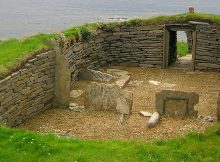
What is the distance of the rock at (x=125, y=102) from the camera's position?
1428 cm

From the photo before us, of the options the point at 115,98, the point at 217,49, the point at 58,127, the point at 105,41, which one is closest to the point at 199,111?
the point at 115,98

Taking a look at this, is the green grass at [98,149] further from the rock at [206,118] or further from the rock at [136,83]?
the rock at [136,83]

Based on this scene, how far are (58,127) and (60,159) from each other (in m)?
4.32

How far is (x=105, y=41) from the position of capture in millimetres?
21219

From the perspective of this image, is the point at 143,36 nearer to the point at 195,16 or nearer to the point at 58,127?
the point at 195,16

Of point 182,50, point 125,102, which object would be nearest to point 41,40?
point 125,102

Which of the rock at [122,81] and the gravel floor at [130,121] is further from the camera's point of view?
the rock at [122,81]

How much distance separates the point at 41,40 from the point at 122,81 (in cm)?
410

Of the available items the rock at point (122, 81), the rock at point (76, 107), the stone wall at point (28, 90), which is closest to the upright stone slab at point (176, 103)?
the rock at point (76, 107)

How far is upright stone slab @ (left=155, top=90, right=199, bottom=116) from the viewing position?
13734 millimetres

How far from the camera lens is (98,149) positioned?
379 inches

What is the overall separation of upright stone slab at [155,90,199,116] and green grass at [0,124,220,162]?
3443mm

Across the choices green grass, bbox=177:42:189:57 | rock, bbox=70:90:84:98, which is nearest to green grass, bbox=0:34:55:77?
rock, bbox=70:90:84:98

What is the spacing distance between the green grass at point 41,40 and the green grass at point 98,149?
3.23 metres
